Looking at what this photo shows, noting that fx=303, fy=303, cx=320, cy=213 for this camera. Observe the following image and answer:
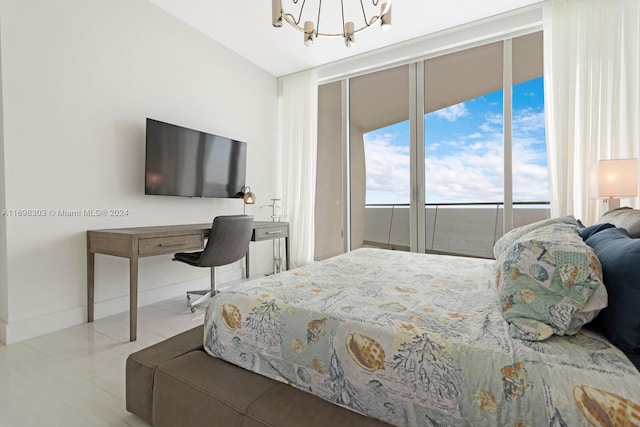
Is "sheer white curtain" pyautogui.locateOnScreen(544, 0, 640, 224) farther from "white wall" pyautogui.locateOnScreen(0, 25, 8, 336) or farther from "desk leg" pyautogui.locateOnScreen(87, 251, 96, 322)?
"white wall" pyautogui.locateOnScreen(0, 25, 8, 336)

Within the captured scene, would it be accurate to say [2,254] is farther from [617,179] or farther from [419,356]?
[617,179]

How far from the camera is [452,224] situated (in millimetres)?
3762

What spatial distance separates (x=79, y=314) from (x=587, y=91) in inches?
188

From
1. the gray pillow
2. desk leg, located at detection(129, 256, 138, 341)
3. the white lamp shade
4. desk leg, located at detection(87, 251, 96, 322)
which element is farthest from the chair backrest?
the white lamp shade

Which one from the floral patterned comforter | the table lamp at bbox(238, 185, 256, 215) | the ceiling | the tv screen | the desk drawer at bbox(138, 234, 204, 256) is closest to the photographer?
the floral patterned comforter

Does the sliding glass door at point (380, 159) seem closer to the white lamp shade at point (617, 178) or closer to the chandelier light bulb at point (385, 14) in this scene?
the white lamp shade at point (617, 178)

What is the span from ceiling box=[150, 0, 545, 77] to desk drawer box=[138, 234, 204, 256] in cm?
223

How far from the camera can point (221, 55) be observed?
364cm

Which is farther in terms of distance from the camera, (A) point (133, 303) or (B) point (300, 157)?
(B) point (300, 157)

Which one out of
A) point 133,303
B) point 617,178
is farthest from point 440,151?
point 133,303

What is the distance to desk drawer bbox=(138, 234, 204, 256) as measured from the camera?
2.23m

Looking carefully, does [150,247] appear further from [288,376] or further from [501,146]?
[501,146]

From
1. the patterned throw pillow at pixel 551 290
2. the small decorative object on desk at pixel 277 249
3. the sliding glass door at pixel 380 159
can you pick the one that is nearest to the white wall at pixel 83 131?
the small decorative object on desk at pixel 277 249

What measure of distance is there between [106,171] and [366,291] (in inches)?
98.1
